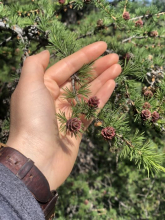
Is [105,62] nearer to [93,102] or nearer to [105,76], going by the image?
[105,76]

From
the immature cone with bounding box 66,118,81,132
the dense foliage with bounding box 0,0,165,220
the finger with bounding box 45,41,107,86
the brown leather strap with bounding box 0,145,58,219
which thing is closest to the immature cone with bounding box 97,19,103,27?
the dense foliage with bounding box 0,0,165,220

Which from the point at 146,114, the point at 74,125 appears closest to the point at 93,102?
the point at 74,125

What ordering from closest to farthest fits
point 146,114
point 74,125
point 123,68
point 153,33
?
point 74,125 → point 146,114 → point 123,68 → point 153,33

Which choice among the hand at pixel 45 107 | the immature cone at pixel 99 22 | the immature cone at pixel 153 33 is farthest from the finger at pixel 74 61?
the immature cone at pixel 153 33

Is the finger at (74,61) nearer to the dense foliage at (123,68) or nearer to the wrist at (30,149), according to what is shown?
the dense foliage at (123,68)

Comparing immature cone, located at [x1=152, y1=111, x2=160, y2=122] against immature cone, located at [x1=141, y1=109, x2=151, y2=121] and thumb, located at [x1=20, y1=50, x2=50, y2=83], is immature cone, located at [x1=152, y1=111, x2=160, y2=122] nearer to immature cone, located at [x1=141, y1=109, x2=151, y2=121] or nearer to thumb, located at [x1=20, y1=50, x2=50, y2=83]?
immature cone, located at [x1=141, y1=109, x2=151, y2=121]
